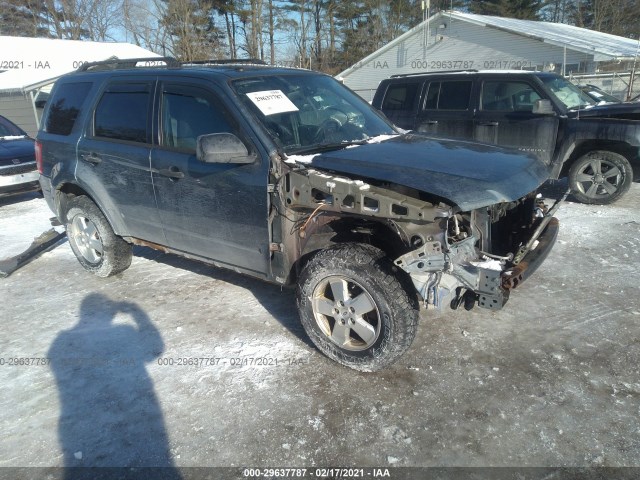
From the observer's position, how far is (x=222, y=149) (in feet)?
10.4

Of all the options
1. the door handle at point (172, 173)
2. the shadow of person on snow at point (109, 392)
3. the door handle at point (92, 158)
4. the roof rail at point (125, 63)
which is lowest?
the shadow of person on snow at point (109, 392)

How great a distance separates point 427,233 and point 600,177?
5187 millimetres

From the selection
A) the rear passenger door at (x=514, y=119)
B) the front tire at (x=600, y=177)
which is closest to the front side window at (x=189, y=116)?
the rear passenger door at (x=514, y=119)

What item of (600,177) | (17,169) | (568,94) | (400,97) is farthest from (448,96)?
(17,169)

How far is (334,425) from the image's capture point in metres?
2.77

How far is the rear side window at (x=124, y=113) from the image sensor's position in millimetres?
4012

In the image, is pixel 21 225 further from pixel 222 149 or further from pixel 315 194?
pixel 315 194

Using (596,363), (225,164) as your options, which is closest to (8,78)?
(225,164)

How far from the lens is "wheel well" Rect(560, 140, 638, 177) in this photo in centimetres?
645

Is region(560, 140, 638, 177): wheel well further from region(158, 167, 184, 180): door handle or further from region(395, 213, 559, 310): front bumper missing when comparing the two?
region(158, 167, 184, 180): door handle

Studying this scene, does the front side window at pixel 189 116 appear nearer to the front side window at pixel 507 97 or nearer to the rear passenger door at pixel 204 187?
the rear passenger door at pixel 204 187

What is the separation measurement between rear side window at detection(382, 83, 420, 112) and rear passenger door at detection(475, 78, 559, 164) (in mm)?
1168

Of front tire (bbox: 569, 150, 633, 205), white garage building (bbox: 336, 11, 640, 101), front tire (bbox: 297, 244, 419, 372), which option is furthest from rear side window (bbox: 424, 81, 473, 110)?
white garage building (bbox: 336, 11, 640, 101)

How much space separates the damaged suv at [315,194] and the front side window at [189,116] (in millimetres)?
12
